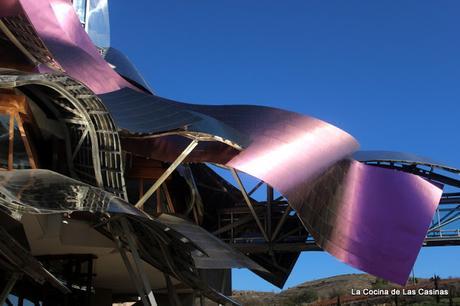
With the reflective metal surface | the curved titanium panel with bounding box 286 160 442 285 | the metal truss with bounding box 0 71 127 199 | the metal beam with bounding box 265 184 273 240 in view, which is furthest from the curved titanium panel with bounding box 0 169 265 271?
the metal beam with bounding box 265 184 273 240

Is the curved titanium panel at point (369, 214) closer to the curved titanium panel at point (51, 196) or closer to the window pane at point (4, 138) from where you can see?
the curved titanium panel at point (51, 196)

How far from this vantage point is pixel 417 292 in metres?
47.1

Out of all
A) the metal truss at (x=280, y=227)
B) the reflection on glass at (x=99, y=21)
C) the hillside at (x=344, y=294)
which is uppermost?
the reflection on glass at (x=99, y=21)

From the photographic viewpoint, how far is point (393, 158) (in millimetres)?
24906

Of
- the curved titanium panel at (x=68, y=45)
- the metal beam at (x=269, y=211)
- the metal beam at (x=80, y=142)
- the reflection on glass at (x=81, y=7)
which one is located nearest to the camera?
the metal beam at (x=80, y=142)

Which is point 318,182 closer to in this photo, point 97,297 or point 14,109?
point 14,109

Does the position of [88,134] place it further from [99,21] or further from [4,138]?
[99,21]

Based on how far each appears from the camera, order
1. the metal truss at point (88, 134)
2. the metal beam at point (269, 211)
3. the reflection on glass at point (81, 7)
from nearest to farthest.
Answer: the metal truss at point (88, 134), the metal beam at point (269, 211), the reflection on glass at point (81, 7)

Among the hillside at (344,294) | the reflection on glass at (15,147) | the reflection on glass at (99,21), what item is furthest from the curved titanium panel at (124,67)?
the hillside at (344,294)

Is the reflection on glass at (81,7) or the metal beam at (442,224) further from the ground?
the reflection on glass at (81,7)

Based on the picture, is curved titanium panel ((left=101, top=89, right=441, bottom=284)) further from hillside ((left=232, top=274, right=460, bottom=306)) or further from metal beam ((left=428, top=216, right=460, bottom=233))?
hillside ((left=232, top=274, right=460, bottom=306))

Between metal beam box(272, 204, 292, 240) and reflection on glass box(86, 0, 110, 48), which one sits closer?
metal beam box(272, 204, 292, 240)

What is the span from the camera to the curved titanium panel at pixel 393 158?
81.0ft

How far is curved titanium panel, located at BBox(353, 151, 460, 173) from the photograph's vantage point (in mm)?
24688
